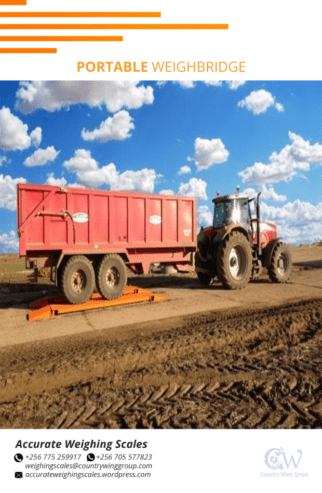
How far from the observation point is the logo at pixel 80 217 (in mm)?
8038

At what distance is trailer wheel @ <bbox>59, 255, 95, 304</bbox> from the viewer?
7.57 metres

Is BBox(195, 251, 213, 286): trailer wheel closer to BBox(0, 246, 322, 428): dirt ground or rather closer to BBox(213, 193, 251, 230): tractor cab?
BBox(213, 193, 251, 230): tractor cab

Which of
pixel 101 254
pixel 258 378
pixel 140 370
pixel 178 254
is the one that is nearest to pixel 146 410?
pixel 140 370

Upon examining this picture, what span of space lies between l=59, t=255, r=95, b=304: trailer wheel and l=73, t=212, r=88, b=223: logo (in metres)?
0.88

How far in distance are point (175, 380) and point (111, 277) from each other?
4.88 m

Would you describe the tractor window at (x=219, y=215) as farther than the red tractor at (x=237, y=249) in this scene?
Yes

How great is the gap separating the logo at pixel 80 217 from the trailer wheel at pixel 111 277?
1056mm

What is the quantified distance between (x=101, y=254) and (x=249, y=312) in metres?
3.88
